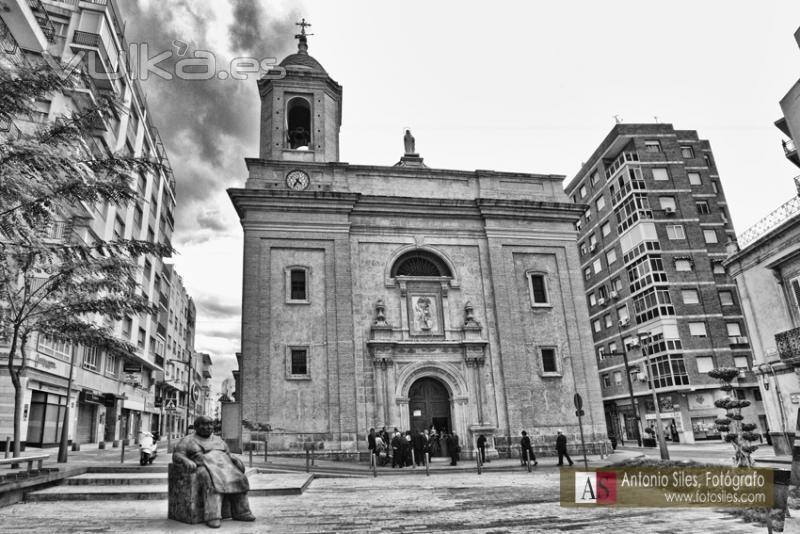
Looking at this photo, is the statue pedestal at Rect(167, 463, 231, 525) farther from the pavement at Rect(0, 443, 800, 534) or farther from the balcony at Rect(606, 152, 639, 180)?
the balcony at Rect(606, 152, 639, 180)

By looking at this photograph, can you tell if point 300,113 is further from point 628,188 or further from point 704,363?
point 704,363

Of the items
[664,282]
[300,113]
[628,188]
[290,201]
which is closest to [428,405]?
[290,201]

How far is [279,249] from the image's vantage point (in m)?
24.5

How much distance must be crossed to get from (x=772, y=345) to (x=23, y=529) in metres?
23.0

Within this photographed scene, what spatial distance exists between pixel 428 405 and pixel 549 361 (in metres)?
6.04

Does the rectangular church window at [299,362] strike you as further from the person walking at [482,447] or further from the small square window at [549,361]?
the small square window at [549,361]

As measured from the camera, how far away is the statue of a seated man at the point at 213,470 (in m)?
6.65

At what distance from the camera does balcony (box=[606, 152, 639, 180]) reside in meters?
45.9

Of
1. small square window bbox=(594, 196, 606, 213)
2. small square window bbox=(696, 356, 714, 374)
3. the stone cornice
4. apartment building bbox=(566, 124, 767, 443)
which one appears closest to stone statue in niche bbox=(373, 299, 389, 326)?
the stone cornice

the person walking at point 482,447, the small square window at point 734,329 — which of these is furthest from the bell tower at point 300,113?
the small square window at point 734,329

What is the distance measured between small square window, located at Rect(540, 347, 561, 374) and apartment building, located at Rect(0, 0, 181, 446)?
16.5 meters

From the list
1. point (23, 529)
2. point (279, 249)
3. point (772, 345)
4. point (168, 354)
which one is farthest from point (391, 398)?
point (168, 354)

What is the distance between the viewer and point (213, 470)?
6820 mm

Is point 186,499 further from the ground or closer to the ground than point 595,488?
further from the ground
